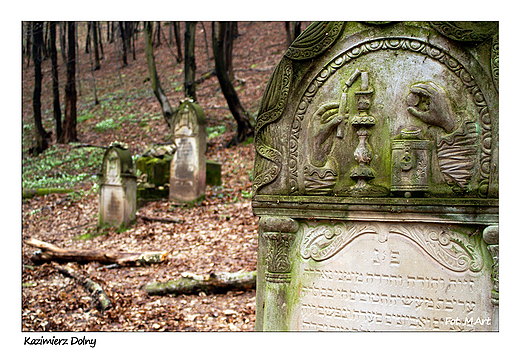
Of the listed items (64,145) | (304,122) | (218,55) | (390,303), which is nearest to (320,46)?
(304,122)

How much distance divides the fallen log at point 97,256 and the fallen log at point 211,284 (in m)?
1.54

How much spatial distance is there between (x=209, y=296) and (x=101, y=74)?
30.8 metres

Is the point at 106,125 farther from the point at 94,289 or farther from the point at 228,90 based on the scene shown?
the point at 94,289

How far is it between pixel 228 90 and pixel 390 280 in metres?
12.8

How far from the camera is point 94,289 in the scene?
246 inches

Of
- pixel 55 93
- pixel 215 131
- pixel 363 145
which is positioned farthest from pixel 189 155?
pixel 55 93

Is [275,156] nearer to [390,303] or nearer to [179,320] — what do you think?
[390,303]

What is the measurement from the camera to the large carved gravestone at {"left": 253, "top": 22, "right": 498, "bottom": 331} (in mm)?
3266

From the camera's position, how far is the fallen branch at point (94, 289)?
5820 mm

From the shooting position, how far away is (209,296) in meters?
6.01

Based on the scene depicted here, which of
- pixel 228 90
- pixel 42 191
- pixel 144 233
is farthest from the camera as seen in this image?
pixel 228 90

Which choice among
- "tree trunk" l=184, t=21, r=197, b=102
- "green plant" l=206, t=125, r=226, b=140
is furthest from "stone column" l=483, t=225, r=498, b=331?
"green plant" l=206, t=125, r=226, b=140

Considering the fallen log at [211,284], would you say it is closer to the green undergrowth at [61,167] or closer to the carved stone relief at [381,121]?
the carved stone relief at [381,121]

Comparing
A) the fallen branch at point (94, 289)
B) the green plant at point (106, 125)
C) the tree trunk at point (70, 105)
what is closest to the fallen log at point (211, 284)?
the fallen branch at point (94, 289)
